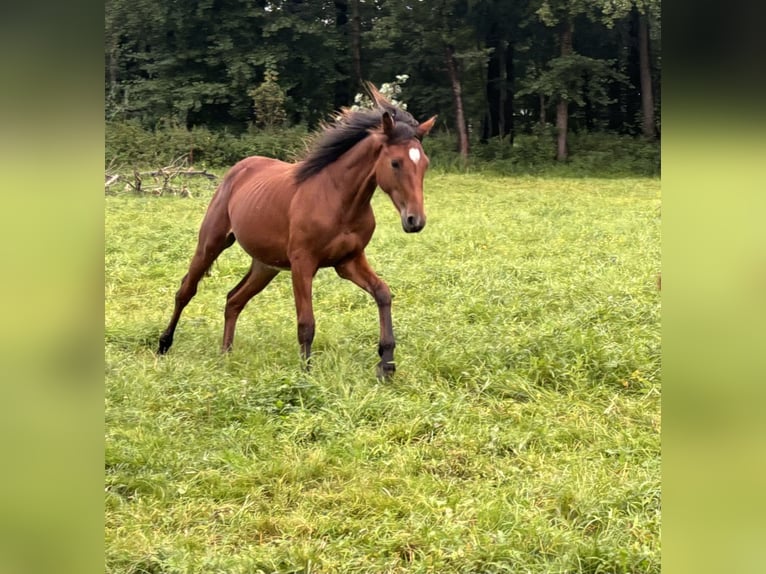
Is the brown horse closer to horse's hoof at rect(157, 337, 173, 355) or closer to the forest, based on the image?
horse's hoof at rect(157, 337, 173, 355)

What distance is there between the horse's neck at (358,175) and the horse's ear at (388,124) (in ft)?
0.85

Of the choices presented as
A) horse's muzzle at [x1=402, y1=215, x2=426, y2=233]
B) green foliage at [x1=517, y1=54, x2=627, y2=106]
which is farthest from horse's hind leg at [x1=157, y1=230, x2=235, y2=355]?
green foliage at [x1=517, y1=54, x2=627, y2=106]

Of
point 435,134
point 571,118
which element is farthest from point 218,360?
point 571,118

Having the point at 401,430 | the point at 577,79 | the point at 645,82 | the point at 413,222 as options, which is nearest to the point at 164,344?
the point at 413,222

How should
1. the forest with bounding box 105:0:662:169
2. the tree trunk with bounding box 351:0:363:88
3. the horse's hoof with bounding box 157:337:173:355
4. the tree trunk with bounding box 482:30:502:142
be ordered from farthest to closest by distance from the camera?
the tree trunk with bounding box 351:0:363:88
the tree trunk with bounding box 482:30:502:142
the forest with bounding box 105:0:662:169
the horse's hoof with bounding box 157:337:173:355

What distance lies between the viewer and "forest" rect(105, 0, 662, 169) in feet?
76.2

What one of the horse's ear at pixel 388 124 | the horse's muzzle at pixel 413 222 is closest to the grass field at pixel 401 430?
the horse's muzzle at pixel 413 222

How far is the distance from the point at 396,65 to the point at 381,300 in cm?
2289

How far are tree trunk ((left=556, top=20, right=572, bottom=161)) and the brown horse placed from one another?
18.6 meters

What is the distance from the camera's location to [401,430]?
3.73m

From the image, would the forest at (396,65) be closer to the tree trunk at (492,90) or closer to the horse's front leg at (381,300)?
the tree trunk at (492,90)

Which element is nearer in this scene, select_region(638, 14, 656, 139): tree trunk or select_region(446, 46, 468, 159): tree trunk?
select_region(638, 14, 656, 139): tree trunk

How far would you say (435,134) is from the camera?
24.2 m
